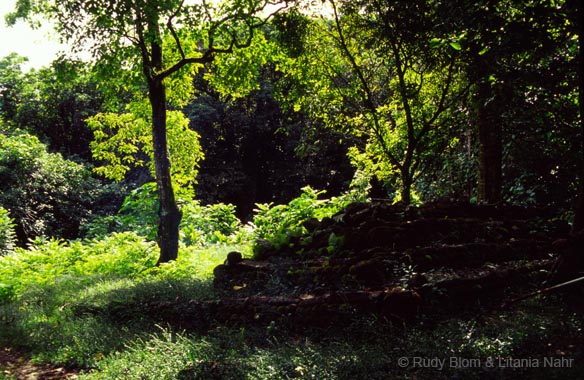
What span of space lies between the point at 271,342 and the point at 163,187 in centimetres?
559

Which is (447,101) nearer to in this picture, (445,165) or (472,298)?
(445,165)

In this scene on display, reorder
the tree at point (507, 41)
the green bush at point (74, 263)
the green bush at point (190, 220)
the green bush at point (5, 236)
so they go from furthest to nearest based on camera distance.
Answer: the green bush at point (5, 236) < the green bush at point (190, 220) < the green bush at point (74, 263) < the tree at point (507, 41)

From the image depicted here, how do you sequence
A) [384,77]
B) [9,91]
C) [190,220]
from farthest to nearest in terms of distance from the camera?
[9,91], [190,220], [384,77]

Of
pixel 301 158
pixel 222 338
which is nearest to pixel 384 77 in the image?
pixel 301 158

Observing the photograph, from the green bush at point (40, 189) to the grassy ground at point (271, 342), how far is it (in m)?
10.5

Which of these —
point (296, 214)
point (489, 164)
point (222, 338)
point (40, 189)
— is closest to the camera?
point (222, 338)

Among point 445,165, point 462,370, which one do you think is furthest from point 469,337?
point 445,165

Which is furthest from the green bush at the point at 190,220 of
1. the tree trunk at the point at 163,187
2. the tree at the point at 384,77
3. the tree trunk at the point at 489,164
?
the tree trunk at the point at 489,164

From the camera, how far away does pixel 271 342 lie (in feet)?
14.9

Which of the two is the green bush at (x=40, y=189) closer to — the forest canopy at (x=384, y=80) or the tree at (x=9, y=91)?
the forest canopy at (x=384, y=80)

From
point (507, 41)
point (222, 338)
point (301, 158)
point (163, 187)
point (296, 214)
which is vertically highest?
point (507, 41)

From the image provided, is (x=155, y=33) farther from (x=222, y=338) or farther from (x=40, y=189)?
(x=40, y=189)

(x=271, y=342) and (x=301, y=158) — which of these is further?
(x=301, y=158)

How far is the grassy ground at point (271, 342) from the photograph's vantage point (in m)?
3.50
